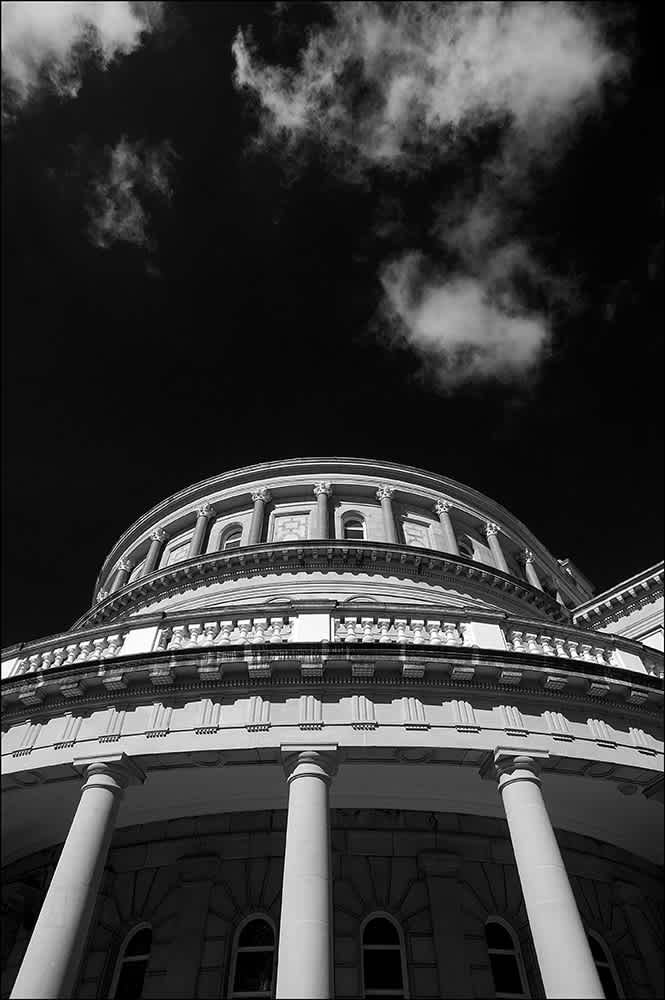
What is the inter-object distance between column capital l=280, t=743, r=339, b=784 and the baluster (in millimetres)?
2891

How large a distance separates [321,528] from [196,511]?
8.25m

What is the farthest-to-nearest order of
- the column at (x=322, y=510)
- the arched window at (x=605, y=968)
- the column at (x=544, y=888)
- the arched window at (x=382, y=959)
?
the column at (x=322, y=510) → the arched window at (x=605, y=968) → the arched window at (x=382, y=959) → the column at (x=544, y=888)

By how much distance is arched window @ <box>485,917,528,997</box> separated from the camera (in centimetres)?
1430

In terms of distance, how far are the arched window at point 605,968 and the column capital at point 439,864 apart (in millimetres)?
3315

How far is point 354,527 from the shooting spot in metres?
34.5

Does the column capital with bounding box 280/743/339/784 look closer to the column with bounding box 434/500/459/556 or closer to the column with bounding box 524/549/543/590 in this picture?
the column with bounding box 434/500/459/556

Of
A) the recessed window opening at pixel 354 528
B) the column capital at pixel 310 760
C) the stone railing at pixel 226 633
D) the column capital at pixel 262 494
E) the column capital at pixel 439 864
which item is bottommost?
the column capital at pixel 310 760

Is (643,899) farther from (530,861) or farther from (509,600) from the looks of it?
(509,600)

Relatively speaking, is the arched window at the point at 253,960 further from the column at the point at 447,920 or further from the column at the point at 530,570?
the column at the point at 530,570

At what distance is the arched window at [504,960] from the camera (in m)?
14.3

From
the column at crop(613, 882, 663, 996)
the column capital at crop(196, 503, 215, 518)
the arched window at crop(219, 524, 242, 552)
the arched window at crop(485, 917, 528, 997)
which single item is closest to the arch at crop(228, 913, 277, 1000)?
the arched window at crop(485, 917, 528, 997)

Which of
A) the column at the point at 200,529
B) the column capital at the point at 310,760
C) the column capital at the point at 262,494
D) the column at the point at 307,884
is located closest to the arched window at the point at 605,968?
the column capital at the point at 310,760

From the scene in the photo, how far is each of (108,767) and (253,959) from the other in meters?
6.00

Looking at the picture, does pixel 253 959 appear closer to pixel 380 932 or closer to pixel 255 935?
pixel 255 935
